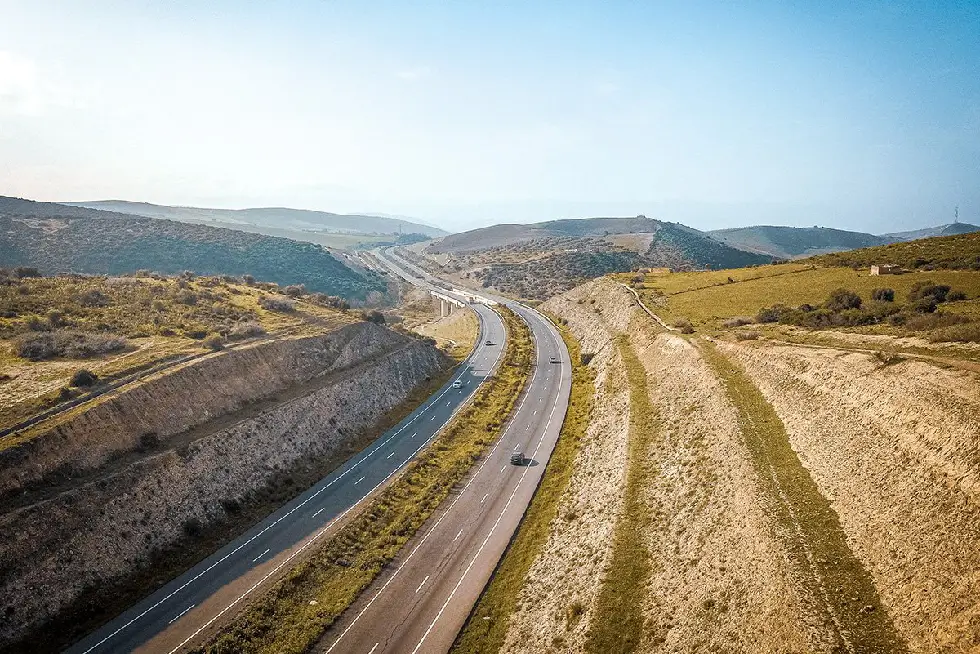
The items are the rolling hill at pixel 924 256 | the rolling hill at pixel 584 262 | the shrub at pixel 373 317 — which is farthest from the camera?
the rolling hill at pixel 584 262

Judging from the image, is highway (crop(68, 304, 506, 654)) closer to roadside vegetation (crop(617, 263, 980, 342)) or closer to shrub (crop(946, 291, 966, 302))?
roadside vegetation (crop(617, 263, 980, 342))

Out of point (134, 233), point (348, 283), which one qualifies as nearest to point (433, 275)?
point (348, 283)

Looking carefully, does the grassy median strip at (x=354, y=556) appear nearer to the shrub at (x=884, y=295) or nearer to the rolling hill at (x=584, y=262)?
the shrub at (x=884, y=295)

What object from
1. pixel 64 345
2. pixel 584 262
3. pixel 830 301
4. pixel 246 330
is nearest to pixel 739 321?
pixel 830 301

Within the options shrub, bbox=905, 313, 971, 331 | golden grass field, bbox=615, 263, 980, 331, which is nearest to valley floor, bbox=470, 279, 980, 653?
shrub, bbox=905, 313, 971, 331

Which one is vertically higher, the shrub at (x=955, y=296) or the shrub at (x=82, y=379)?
the shrub at (x=955, y=296)

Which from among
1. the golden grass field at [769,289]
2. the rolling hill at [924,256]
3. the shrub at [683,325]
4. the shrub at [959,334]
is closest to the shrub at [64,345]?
the shrub at [683,325]
